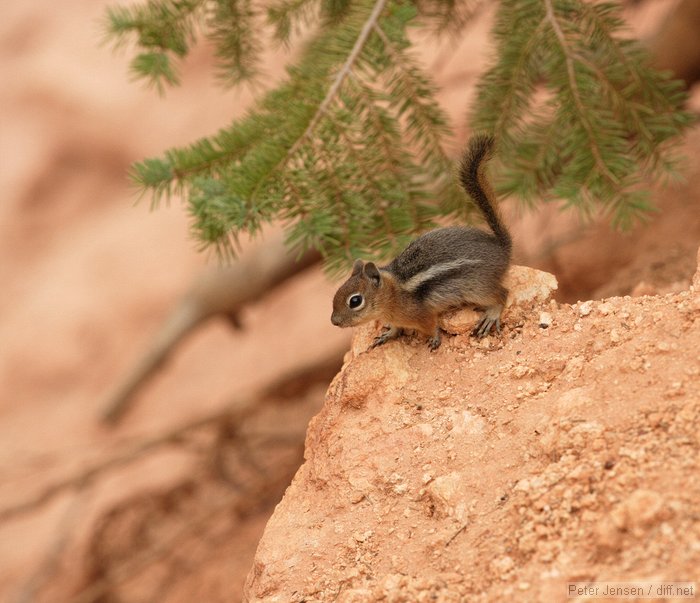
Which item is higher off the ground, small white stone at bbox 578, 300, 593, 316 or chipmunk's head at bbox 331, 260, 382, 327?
chipmunk's head at bbox 331, 260, 382, 327

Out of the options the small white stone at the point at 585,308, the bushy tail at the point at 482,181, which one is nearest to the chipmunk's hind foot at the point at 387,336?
the bushy tail at the point at 482,181

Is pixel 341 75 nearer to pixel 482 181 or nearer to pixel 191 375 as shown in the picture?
pixel 482 181

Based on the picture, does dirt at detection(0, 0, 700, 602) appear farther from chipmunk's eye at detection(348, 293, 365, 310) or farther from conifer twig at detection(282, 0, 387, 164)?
conifer twig at detection(282, 0, 387, 164)

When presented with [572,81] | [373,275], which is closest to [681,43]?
[572,81]

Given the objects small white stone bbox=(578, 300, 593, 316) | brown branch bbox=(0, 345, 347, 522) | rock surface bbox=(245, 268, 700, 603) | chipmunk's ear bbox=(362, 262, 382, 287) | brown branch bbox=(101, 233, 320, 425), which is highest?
brown branch bbox=(101, 233, 320, 425)

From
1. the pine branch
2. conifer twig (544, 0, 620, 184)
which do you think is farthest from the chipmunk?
conifer twig (544, 0, 620, 184)
